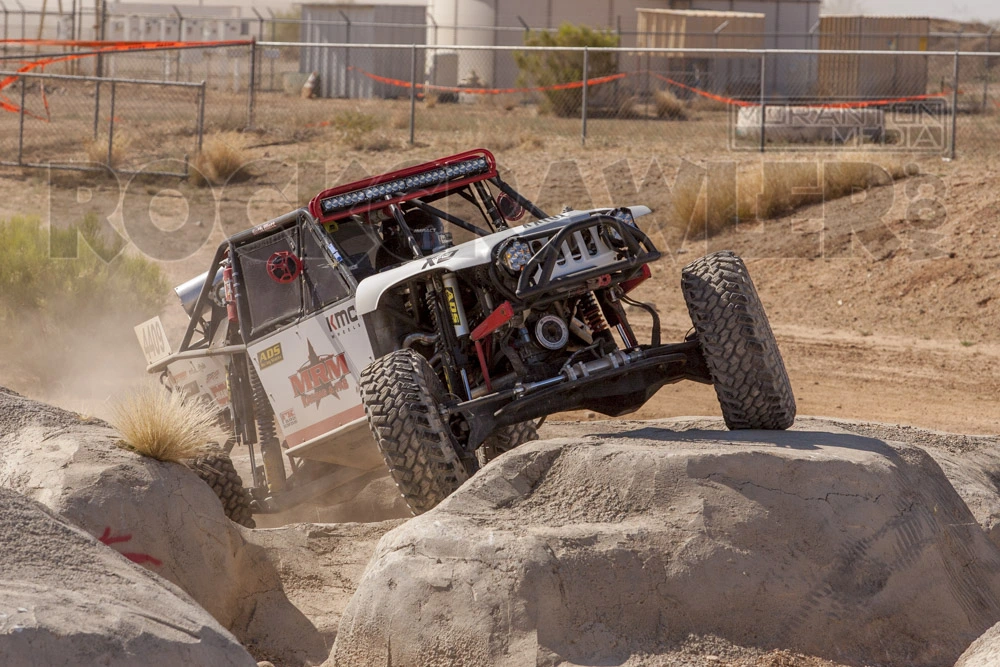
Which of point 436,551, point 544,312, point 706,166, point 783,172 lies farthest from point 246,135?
point 436,551

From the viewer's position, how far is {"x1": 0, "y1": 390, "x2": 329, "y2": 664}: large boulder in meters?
5.68

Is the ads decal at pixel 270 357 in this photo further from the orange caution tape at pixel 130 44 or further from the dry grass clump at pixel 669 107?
the dry grass clump at pixel 669 107

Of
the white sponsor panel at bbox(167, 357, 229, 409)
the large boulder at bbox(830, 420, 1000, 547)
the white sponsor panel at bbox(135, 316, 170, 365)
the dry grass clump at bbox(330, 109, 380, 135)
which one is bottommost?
the large boulder at bbox(830, 420, 1000, 547)

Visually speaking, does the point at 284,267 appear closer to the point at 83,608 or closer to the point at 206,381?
the point at 206,381

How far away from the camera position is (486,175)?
780cm

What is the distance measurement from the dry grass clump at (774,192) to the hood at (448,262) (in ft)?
35.0

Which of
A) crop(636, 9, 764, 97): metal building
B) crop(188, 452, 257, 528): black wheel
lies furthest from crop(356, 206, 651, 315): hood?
crop(636, 9, 764, 97): metal building

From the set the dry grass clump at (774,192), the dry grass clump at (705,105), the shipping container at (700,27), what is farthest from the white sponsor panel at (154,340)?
the shipping container at (700,27)

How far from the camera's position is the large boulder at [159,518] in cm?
568

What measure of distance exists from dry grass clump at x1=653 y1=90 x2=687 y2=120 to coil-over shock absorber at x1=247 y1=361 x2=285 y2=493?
2221 centimetres

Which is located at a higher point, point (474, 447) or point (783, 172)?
point (783, 172)

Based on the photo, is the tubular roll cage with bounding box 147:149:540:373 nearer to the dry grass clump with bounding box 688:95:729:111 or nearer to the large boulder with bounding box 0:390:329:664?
the large boulder with bounding box 0:390:329:664

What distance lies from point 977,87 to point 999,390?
32.9 metres

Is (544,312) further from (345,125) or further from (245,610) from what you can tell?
(345,125)
